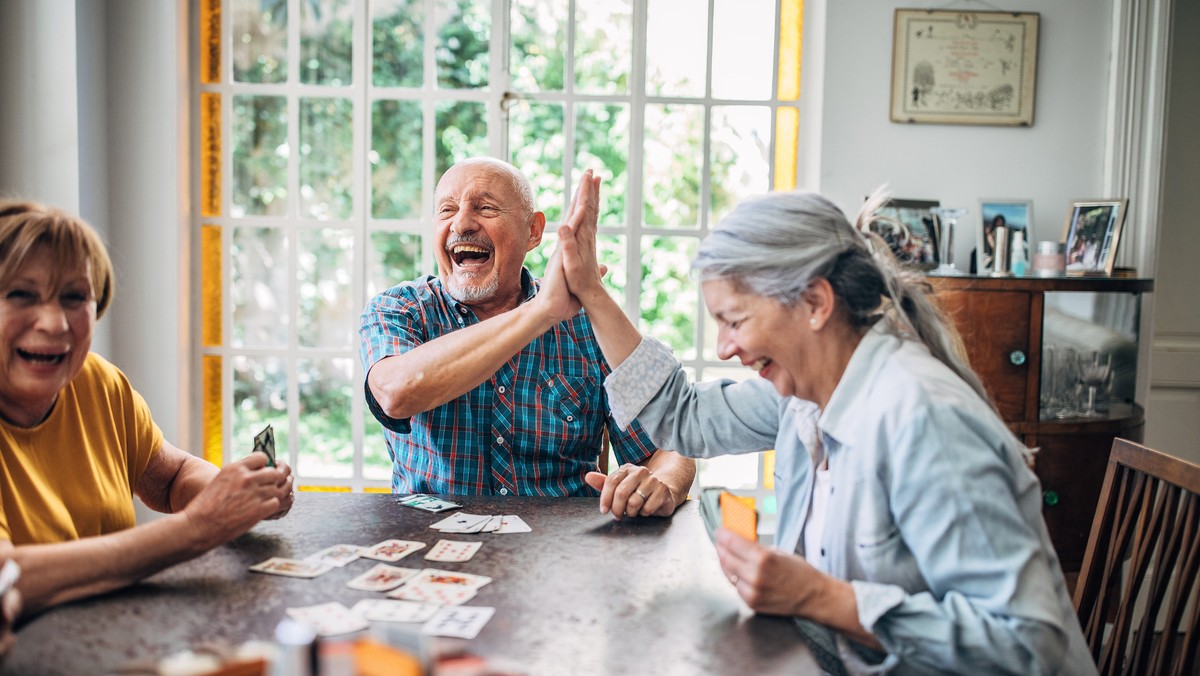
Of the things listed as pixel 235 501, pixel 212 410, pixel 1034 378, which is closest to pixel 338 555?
pixel 235 501

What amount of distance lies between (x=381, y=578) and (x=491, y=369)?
2.25 feet

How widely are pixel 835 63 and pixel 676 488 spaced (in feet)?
7.08

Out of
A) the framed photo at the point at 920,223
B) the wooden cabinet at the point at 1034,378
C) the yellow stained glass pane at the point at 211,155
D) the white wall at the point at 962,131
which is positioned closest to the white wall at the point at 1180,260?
the white wall at the point at 962,131

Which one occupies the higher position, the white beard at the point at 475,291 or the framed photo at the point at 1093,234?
the framed photo at the point at 1093,234

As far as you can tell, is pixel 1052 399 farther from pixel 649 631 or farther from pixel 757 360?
pixel 649 631

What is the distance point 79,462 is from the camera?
1585 millimetres

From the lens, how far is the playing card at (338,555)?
1.50 metres

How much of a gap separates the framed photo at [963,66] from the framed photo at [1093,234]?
0.43 meters

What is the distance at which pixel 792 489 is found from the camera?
65.6 inches

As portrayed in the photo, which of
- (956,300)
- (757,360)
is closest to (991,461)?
(757,360)

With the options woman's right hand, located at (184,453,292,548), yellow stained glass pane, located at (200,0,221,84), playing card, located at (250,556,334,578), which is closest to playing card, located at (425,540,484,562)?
playing card, located at (250,556,334,578)

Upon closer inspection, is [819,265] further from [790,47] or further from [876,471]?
[790,47]

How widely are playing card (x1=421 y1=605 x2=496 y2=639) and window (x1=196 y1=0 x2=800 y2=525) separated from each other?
2467 mm

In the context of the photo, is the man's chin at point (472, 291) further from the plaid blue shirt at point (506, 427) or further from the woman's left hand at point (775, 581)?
the woman's left hand at point (775, 581)
